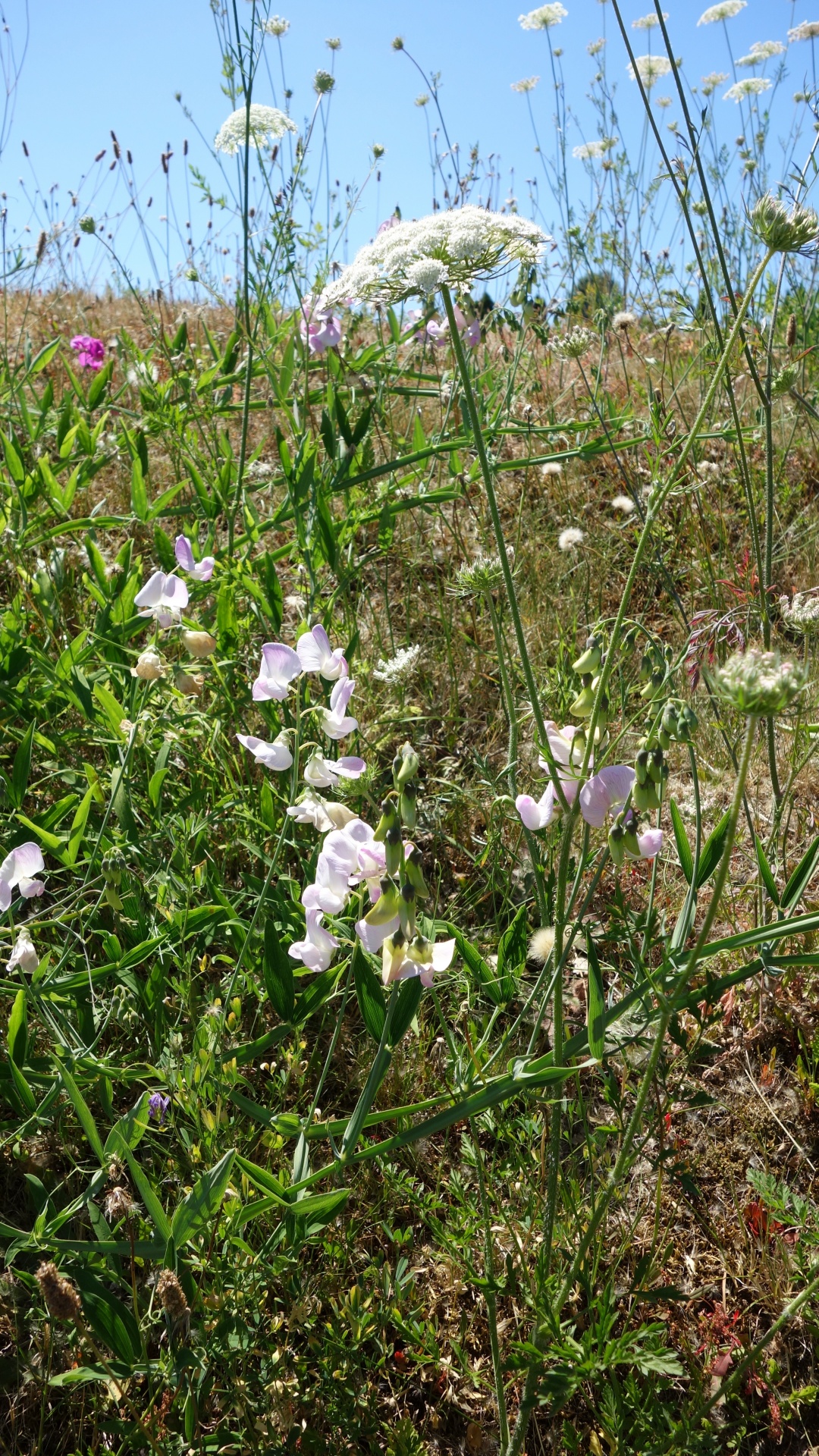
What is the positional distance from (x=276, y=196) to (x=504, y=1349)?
10.00 ft

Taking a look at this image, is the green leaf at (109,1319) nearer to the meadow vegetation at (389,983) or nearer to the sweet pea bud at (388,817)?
the meadow vegetation at (389,983)

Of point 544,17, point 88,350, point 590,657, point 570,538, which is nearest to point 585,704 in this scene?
point 590,657

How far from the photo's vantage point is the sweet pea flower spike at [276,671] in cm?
133

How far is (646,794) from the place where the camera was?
1026 mm

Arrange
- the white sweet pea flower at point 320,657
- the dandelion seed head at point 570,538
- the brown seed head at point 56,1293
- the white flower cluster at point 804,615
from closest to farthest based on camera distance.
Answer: the brown seed head at point 56,1293 → the white sweet pea flower at point 320,657 → the white flower cluster at point 804,615 → the dandelion seed head at point 570,538

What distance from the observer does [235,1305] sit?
1.27 meters

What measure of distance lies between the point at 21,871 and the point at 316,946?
1.65 ft

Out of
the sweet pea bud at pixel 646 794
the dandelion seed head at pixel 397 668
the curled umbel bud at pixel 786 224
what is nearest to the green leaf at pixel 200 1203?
the sweet pea bud at pixel 646 794

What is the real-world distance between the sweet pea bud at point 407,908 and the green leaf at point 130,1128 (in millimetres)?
448

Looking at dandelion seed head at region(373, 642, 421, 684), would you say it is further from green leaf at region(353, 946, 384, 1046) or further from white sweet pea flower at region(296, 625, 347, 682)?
green leaf at region(353, 946, 384, 1046)

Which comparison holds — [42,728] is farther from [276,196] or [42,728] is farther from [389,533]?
[276,196]

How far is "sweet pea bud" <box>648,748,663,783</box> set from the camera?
1.02 metres

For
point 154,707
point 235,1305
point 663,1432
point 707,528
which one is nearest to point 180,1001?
point 235,1305

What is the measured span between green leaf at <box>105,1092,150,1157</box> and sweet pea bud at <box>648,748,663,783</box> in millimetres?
748
